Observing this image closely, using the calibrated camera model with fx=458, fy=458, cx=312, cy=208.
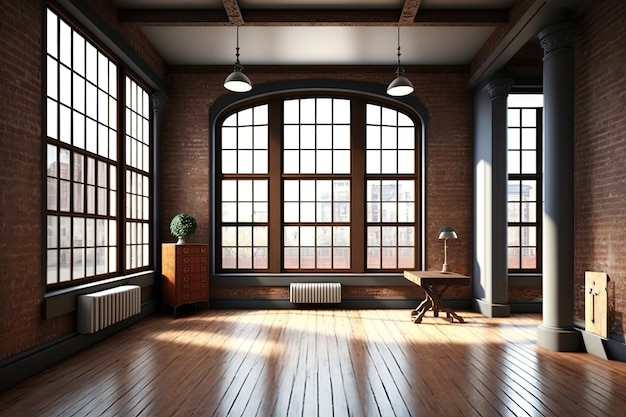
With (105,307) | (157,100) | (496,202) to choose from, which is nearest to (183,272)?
(105,307)

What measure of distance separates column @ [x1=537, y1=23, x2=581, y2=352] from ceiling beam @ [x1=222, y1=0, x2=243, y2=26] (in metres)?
3.88

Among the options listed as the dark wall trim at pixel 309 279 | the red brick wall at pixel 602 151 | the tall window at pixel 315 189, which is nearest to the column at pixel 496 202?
the tall window at pixel 315 189

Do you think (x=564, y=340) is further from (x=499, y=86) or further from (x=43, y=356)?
(x=43, y=356)

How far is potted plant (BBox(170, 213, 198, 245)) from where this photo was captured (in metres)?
7.51

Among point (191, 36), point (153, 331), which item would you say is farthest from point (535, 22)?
point (153, 331)

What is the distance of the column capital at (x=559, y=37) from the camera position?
5.36 meters

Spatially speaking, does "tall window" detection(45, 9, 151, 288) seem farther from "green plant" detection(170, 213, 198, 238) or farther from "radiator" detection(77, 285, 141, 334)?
"green plant" detection(170, 213, 198, 238)

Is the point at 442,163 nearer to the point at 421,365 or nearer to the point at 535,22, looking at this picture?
the point at 535,22

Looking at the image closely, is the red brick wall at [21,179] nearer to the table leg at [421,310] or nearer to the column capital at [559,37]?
the table leg at [421,310]

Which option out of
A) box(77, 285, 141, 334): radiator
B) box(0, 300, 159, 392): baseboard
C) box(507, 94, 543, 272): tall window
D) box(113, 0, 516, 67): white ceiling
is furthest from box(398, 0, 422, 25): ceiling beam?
box(0, 300, 159, 392): baseboard

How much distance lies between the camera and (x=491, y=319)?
7293mm

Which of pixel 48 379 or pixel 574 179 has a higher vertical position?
pixel 574 179

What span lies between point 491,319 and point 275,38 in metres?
5.60

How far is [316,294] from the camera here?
7988 mm
